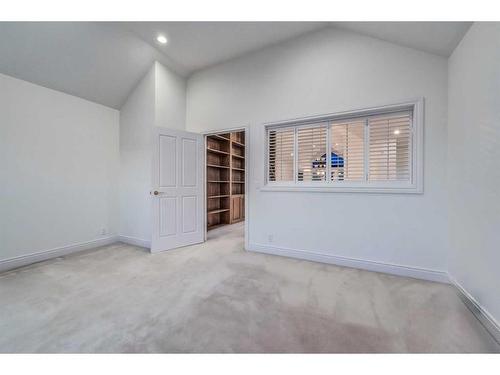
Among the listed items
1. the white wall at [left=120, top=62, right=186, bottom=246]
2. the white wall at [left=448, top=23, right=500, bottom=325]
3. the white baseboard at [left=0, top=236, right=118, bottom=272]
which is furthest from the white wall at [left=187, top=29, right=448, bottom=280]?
the white baseboard at [left=0, top=236, right=118, bottom=272]

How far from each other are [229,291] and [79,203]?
2.99 m

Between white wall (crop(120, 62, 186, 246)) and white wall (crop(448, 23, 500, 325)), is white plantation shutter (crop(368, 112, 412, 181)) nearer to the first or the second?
white wall (crop(448, 23, 500, 325))

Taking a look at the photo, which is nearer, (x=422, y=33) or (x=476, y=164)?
(x=476, y=164)

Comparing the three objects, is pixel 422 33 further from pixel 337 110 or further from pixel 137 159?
pixel 137 159

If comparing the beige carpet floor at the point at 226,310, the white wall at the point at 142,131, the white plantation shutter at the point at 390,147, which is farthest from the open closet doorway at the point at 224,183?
the white plantation shutter at the point at 390,147

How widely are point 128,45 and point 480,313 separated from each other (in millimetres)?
5049

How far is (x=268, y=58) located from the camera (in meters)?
3.37

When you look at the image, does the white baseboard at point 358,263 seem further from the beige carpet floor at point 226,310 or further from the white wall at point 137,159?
the white wall at point 137,159

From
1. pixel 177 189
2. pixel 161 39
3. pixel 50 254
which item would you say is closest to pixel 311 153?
pixel 177 189

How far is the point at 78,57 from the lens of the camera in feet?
9.77

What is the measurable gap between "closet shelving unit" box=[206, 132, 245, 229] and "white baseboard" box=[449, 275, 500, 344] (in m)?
4.46

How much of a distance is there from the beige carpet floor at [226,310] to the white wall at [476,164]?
306 millimetres

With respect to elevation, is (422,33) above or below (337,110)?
above

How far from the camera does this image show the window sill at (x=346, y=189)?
2576mm
